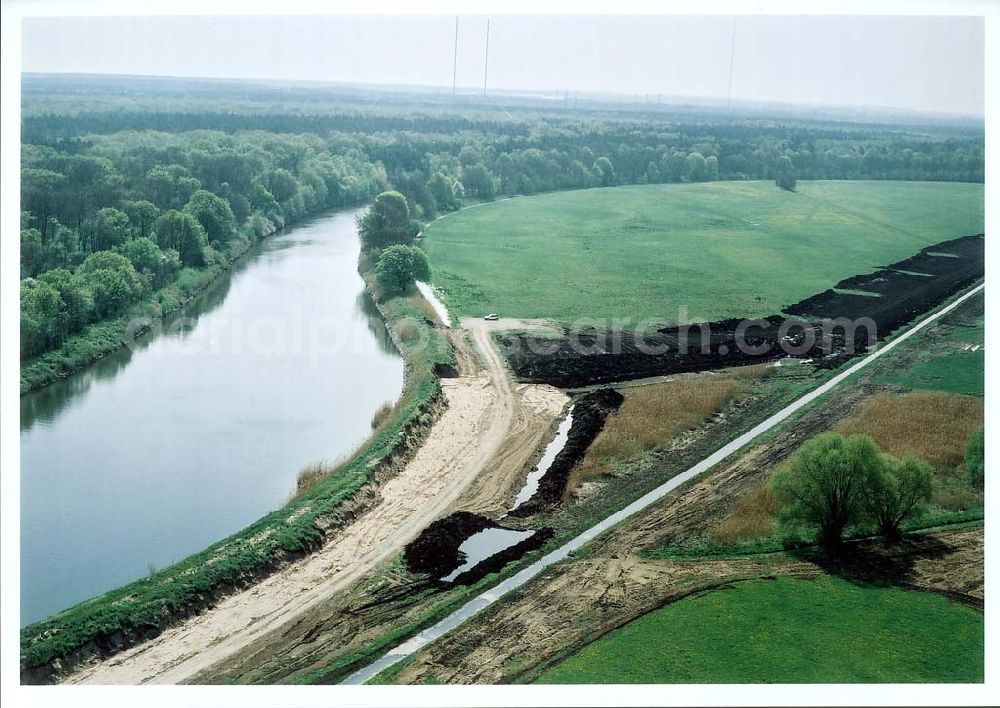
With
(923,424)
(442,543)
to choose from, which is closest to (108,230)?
(442,543)

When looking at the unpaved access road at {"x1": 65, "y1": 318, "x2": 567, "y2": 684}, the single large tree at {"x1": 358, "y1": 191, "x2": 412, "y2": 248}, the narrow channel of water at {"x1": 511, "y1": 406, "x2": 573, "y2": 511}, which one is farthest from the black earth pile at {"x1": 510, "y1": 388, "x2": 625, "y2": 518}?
the single large tree at {"x1": 358, "y1": 191, "x2": 412, "y2": 248}

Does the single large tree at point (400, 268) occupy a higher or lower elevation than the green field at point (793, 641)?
higher

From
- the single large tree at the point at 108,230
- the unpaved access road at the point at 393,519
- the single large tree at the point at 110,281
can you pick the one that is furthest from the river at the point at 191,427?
→ the single large tree at the point at 108,230

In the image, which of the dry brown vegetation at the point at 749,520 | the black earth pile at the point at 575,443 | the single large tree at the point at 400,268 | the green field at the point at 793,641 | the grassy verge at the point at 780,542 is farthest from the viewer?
the single large tree at the point at 400,268

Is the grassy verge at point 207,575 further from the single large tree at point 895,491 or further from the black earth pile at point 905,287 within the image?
the black earth pile at point 905,287

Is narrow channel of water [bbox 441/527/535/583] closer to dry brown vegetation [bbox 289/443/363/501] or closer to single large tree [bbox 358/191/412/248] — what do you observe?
dry brown vegetation [bbox 289/443/363/501]

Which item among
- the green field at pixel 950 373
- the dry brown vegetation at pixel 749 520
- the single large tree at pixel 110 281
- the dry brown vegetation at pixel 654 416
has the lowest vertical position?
the dry brown vegetation at pixel 749 520

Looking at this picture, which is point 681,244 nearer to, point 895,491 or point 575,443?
point 575,443
